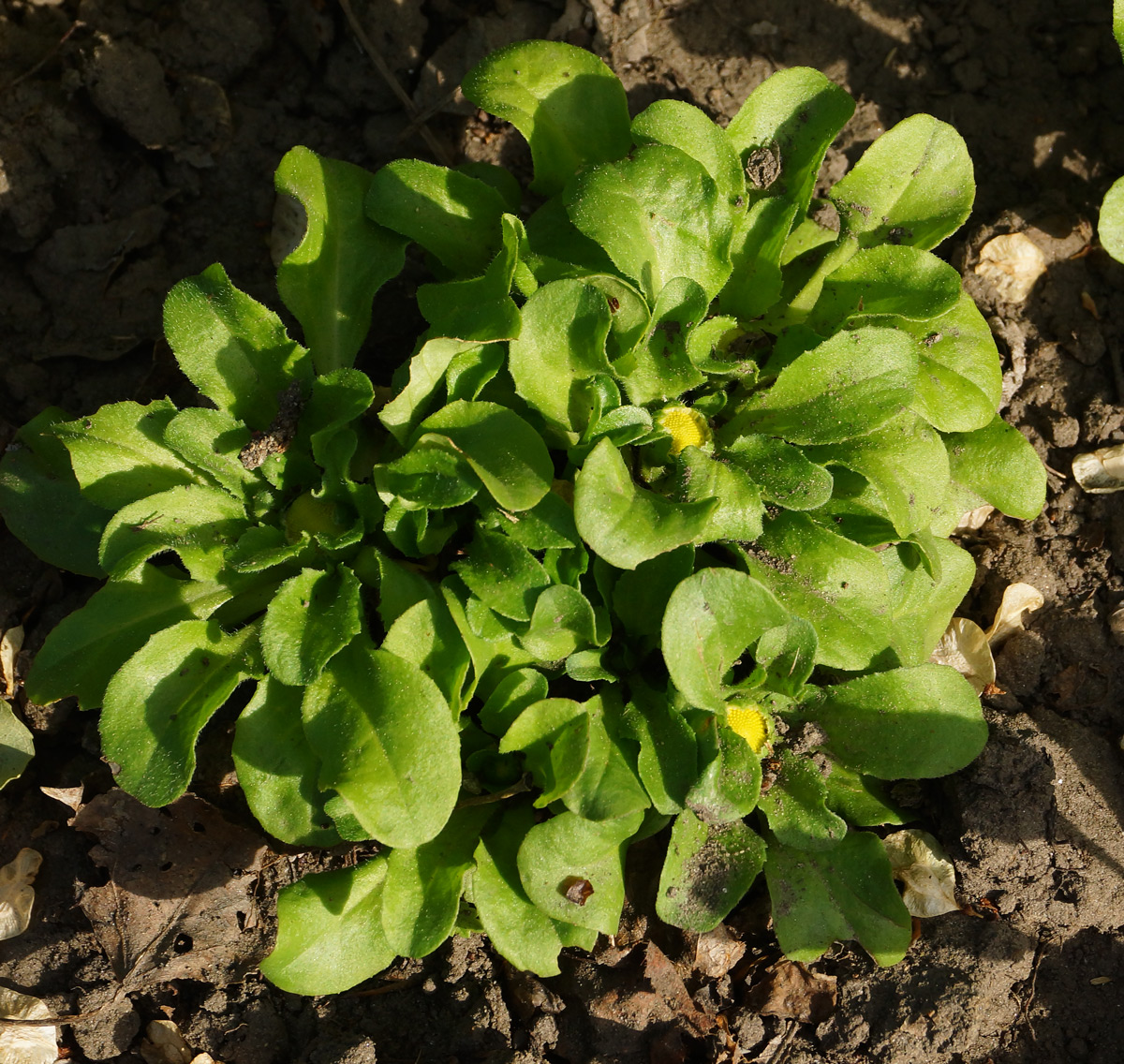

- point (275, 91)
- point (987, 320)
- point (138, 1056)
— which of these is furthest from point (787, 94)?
point (138, 1056)

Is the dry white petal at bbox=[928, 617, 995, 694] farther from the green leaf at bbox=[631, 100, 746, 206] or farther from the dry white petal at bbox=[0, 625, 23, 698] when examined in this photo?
the dry white petal at bbox=[0, 625, 23, 698]

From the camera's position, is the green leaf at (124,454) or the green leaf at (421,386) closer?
the green leaf at (421,386)

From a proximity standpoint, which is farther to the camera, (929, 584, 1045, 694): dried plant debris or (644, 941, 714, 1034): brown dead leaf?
(929, 584, 1045, 694): dried plant debris

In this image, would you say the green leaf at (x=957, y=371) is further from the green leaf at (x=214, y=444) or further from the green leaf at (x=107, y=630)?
the green leaf at (x=107, y=630)

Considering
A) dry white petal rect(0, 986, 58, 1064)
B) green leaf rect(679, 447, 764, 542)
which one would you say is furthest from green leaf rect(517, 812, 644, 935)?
dry white petal rect(0, 986, 58, 1064)

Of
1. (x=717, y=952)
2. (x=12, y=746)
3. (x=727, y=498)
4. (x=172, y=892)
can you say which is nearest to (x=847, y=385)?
(x=727, y=498)

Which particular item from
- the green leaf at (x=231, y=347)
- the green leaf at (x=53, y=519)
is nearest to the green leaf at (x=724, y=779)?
the green leaf at (x=231, y=347)
